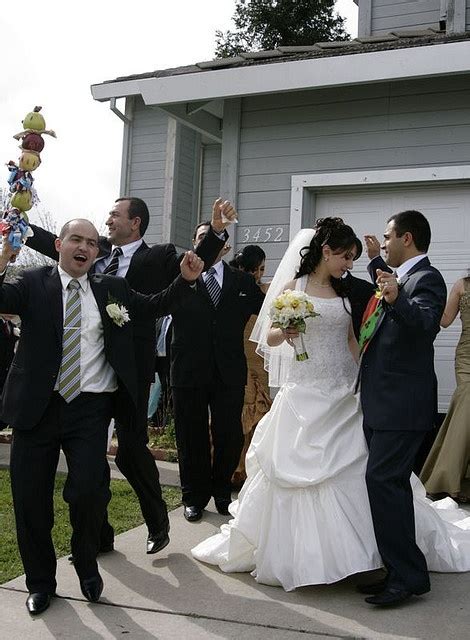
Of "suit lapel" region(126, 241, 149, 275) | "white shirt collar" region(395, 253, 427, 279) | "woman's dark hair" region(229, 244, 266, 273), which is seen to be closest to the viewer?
"white shirt collar" region(395, 253, 427, 279)

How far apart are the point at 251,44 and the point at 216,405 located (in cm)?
2414

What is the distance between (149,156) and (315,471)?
11314 mm

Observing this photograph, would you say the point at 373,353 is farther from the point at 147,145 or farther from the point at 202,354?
the point at 147,145

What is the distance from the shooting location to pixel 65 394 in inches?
176

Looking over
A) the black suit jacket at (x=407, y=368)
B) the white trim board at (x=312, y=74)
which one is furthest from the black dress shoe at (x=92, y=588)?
the white trim board at (x=312, y=74)

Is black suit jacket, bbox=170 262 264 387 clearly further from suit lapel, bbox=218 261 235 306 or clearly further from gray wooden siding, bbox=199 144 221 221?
gray wooden siding, bbox=199 144 221 221

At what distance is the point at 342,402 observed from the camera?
16.3ft

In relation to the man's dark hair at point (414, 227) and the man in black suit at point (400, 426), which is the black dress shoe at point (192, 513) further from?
the man's dark hair at point (414, 227)

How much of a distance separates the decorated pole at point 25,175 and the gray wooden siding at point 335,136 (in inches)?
181

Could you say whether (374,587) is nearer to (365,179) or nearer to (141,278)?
(141,278)

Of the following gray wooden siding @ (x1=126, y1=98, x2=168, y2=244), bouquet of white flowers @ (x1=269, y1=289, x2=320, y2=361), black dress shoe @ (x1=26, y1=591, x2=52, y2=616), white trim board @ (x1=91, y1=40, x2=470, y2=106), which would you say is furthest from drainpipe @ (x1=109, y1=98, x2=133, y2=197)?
black dress shoe @ (x1=26, y1=591, x2=52, y2=616)

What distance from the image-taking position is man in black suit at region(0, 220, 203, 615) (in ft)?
14.4

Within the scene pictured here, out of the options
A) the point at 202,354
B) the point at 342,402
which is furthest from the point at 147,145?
the point at 342,402

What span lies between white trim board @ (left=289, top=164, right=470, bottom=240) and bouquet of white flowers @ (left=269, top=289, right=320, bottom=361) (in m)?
3.67
